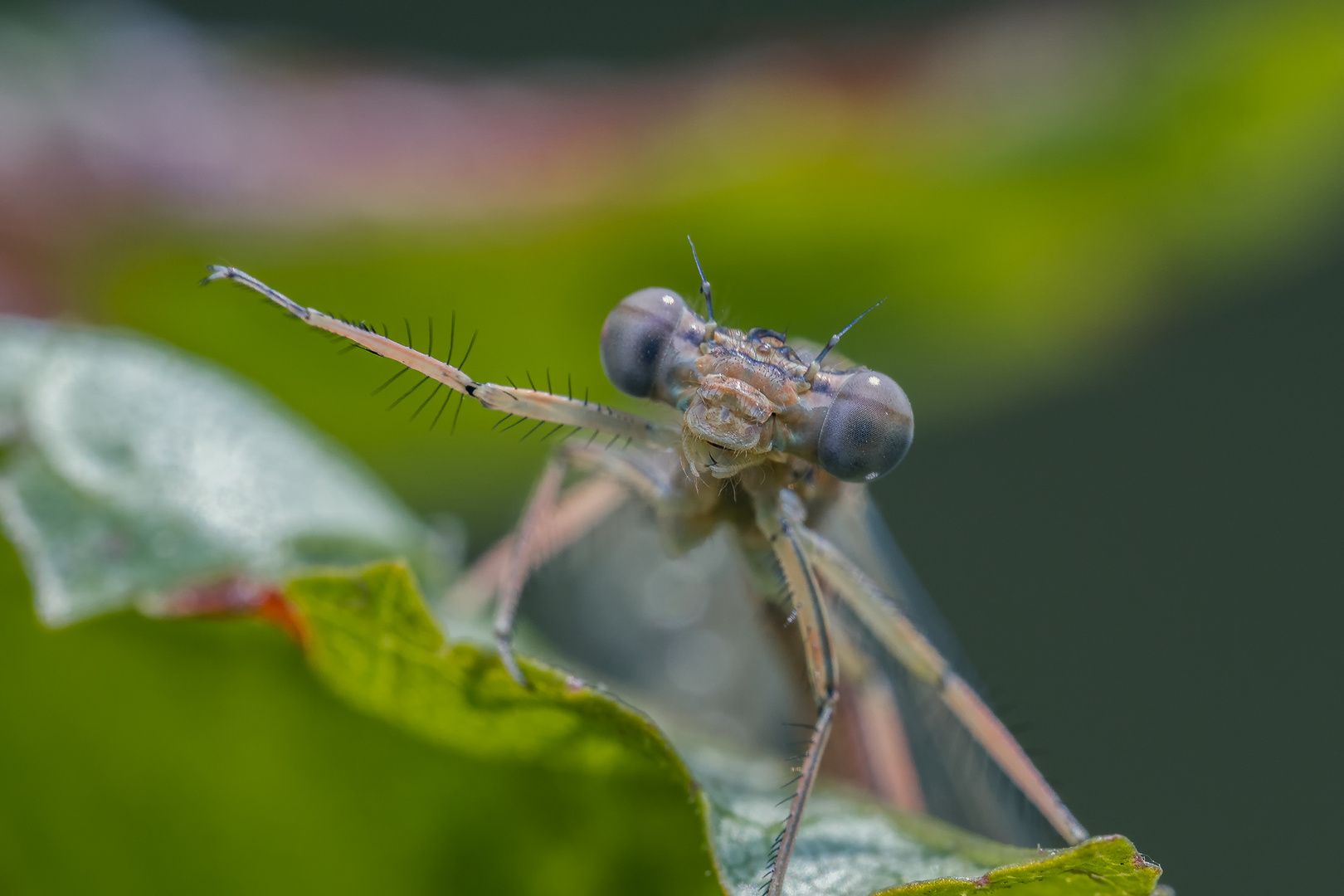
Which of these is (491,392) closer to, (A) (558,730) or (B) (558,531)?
(A) (558,730)

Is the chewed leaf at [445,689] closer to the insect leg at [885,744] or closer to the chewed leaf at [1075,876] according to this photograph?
the chewed leaf at [1075,876]

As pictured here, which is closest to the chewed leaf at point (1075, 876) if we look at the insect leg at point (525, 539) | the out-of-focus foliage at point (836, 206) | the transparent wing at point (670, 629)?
the insect leg at point (525, 539)

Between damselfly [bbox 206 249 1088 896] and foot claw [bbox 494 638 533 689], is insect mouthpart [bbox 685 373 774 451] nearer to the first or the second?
damselfly [bbox 206 249 1088 896]

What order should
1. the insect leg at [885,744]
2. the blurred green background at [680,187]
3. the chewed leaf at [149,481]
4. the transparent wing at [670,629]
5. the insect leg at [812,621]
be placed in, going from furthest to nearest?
the blurred green background at [680,187] < the transparent wing at [670,629] < the insect leg at [885,744] < the insect leg at [812,621] < the chewed leaf at [149,481]

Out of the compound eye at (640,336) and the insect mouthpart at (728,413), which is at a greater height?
the compound eye at (640,336)

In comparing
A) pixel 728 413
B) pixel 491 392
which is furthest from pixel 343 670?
pixel 728 413

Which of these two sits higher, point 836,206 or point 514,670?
point 836,206

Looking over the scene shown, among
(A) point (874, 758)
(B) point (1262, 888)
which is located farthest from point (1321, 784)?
(A) point (874, 758)

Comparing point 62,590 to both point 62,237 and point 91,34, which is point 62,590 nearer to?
point 62,237
